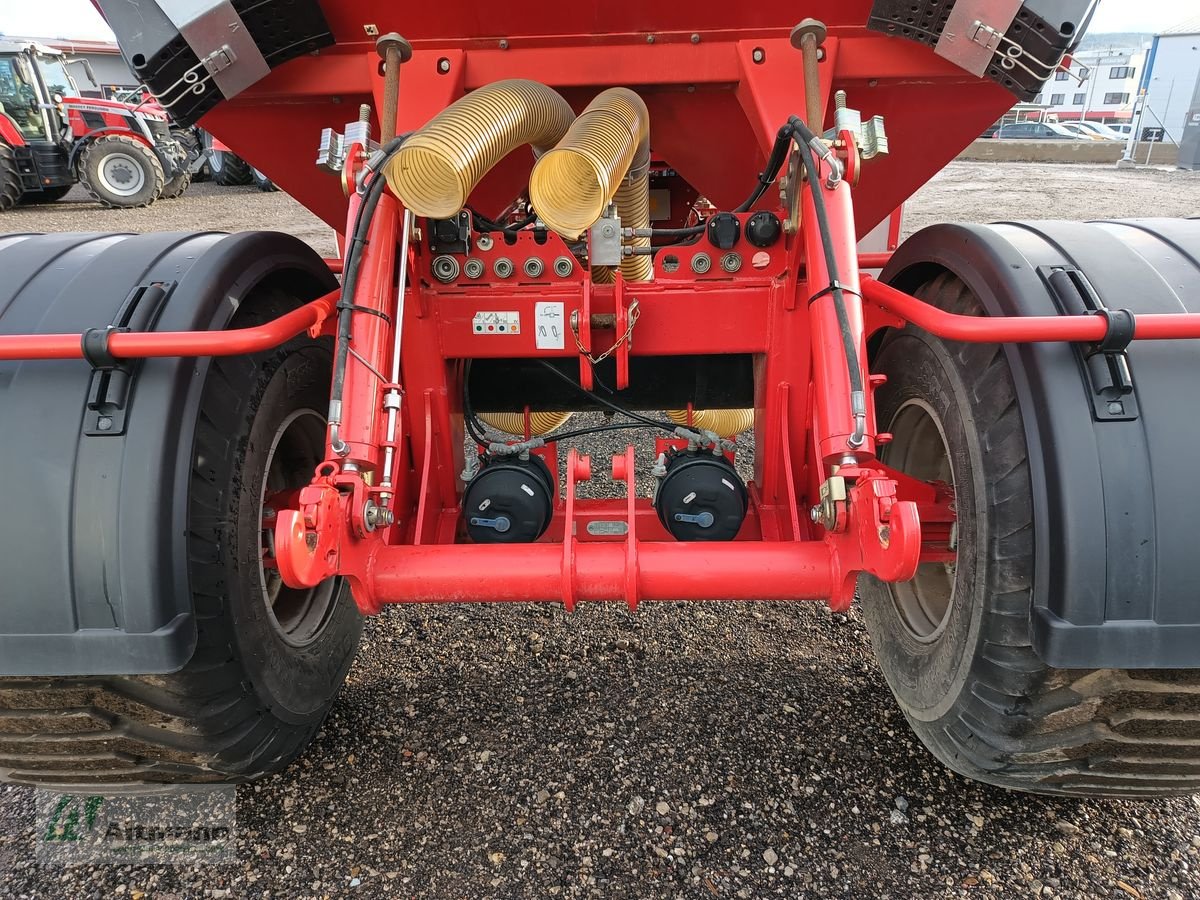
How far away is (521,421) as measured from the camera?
2.70 metres

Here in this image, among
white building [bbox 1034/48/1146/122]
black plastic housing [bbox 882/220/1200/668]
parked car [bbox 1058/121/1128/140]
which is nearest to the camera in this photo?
black plastic housing [bbox 882/220/1200/668]

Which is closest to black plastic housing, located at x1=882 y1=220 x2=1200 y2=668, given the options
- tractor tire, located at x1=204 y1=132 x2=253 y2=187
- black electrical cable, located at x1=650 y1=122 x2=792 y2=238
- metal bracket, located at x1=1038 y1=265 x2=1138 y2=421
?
metal bracket, located at x1=1038 y1=265 x2=1138 y2=421

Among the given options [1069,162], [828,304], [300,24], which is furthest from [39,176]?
[1069,162]

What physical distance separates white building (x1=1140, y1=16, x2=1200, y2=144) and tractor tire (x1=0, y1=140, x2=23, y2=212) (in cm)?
3011

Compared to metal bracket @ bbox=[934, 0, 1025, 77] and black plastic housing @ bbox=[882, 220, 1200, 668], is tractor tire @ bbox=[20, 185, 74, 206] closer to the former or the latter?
metal bracket @ bbox=[934, 0, 1025, 77]

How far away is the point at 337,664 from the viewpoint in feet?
7.23

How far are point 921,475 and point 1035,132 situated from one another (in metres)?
27.8

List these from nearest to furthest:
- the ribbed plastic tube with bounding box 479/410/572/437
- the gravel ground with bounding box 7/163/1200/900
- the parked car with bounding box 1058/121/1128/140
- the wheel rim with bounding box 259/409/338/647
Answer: the gravel ground with bounding box 7/163/1200/900, the wheel rim with bounding box 259/409/338/647, the ribbed plastic tube with bounding box 479/410/572/437, the parked car with bounding box 1058/121/1128/140

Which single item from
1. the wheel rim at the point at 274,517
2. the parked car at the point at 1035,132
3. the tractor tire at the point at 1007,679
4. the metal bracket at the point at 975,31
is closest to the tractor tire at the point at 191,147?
the wheel rim at the point at 274,517

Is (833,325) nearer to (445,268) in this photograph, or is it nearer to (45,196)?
(445,268)

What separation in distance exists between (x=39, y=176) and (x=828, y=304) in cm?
1531

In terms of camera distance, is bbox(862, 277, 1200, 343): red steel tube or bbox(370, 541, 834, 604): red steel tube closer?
bbox(862, 277, 1200, 343): red steel tube

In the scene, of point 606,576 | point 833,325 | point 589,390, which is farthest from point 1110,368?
point 589,390

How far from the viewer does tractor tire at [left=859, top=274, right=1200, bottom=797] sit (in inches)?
57.2
